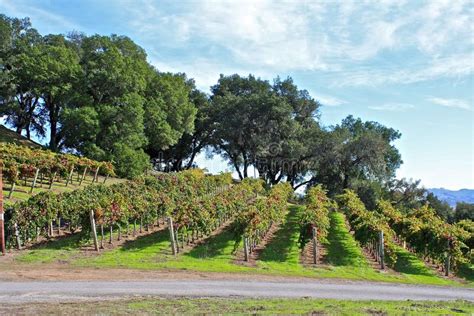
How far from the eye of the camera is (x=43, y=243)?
20.9 m

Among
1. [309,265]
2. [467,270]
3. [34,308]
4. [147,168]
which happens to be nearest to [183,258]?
[309,265]

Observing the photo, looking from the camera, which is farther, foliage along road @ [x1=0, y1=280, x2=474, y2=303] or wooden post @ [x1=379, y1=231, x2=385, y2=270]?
wooden post @ [x1=379, y1=231, x2=385, y2=270]

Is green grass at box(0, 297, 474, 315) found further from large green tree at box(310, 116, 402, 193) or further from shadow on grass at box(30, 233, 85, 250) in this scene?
large green tree at box(310, 116, 402, 193)

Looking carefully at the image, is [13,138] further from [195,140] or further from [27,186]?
[195,140]

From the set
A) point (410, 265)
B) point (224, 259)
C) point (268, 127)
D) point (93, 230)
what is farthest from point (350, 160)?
point (93, 230)

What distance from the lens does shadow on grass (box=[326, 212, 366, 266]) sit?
21266 mm

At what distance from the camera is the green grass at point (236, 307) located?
10633mm

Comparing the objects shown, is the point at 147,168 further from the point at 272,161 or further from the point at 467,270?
the point at 467,270

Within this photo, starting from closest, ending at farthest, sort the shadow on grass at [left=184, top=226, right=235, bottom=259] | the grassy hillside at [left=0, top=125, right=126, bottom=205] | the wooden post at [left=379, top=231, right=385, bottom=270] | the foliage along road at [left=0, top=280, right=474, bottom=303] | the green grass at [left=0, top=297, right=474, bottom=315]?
the green grass at [left=0, top=297, right=474, bottom=315] < the foliage along road at [left=0, top=280, right=474, bottom=303] < the wooden post at [left=379, top=231, right=385, bottom=270] < the shadow on grass at [left=184, top=226, right=235, bottom=259] < the grassy hillside at [left=0, top=125, right=126, bottom=205]

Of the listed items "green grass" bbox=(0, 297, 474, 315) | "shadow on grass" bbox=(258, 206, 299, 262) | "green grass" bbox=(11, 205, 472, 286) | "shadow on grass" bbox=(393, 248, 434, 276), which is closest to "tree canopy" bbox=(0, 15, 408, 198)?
"shadow on grass" bbox=(258, 206, 299, 262)

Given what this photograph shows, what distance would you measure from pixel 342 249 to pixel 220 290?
478 inches

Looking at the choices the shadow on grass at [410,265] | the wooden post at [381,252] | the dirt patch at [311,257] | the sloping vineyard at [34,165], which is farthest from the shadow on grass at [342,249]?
the sloping vineyard at [34,165]

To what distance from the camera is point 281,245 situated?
25047 mm

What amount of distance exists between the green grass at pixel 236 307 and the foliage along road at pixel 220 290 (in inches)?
37.7
